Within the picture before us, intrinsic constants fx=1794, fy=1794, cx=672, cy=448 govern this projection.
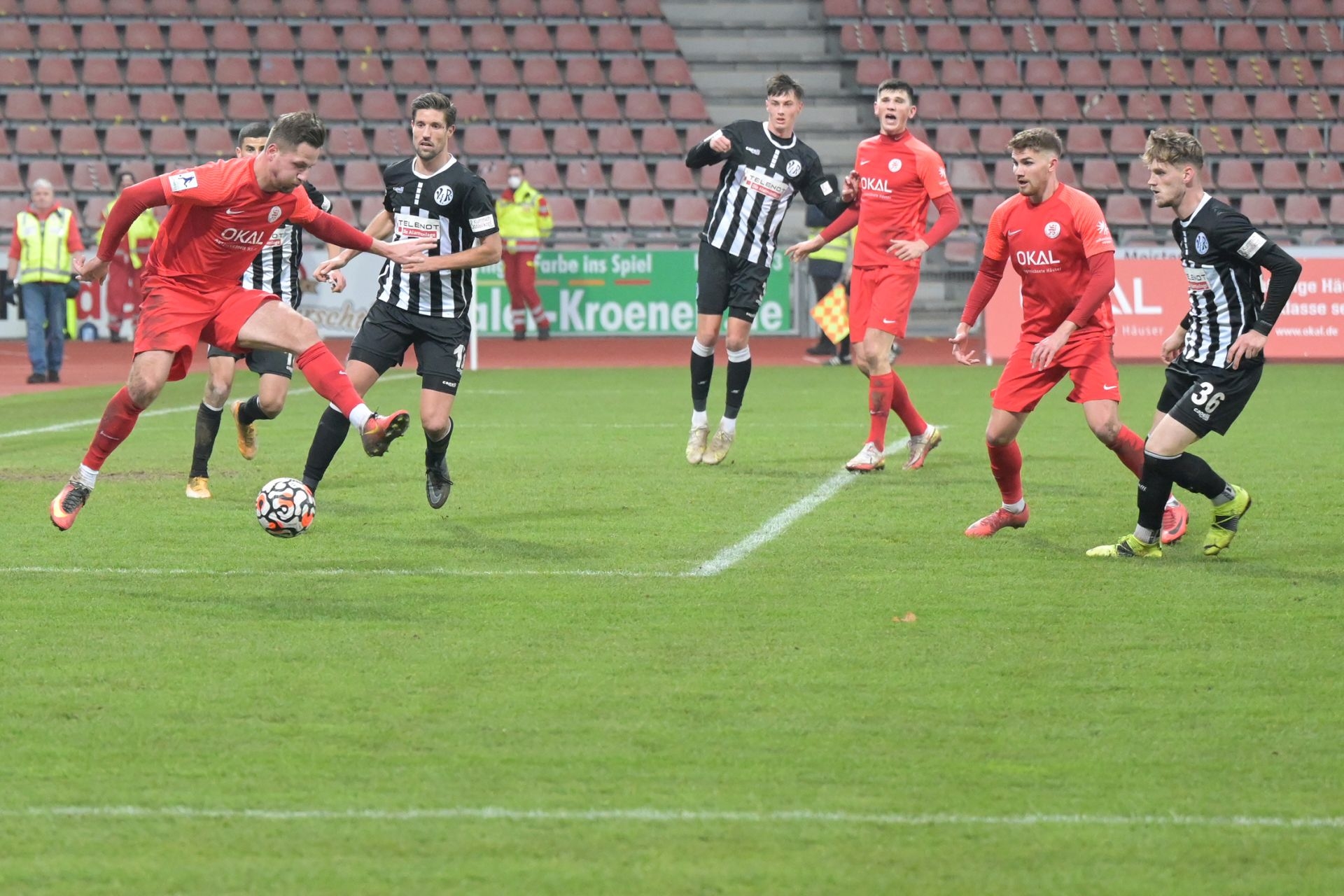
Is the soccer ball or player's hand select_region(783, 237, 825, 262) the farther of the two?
player's hand select_region(783, 237, 825, 262)

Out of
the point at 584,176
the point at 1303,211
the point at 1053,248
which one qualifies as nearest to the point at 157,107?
the point at 584,176

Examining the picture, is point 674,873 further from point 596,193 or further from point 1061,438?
point 596,193

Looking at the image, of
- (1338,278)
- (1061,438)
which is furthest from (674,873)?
(1338,278)

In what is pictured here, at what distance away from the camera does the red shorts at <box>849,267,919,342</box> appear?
1045 centimetres

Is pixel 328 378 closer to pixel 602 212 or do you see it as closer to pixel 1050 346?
pixel 1050 346

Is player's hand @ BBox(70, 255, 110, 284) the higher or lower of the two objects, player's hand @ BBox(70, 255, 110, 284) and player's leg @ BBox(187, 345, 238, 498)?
the higher

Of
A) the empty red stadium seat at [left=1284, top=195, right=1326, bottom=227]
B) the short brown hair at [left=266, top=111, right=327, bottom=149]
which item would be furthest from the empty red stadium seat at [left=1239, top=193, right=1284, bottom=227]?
the short brown hair at [left=266, top=111, right=327, bottom=149]

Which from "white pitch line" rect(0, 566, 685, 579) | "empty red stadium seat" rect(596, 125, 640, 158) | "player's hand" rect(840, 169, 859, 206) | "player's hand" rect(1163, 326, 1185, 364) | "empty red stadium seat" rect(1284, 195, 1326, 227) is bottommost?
"white pitch line" rect(0, 566, 685, 579)

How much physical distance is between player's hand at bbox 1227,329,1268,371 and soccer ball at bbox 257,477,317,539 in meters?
3.70

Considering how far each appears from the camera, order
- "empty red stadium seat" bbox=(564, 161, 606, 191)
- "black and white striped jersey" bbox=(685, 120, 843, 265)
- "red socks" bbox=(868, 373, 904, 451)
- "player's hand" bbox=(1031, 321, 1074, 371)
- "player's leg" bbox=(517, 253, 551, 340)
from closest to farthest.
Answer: "player's hand" bbox=(1031, 321, 1074, 371), "red socks" bbox=(868, 373, 904, 451), "black and white striped jersey" bbox=(685, 120, 843, 265), "player's leg" bbox=(517, 253, 551, 340), "empty red stadium seat" bbox=(564, 161, 606, 191)

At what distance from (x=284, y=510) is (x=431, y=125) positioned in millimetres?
2033

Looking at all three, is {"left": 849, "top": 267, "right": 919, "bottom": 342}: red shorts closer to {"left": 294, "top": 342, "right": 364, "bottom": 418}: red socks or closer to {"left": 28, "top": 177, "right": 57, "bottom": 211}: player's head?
{"left": 294, "top": 342, "right": 364, "bottom": 418}: red socks

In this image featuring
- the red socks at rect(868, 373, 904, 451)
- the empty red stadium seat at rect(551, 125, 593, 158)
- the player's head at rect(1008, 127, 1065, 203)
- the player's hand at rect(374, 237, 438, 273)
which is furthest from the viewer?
the empty red stadium seat at rect(551, 125, 593, 158)

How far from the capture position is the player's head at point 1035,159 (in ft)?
25.2
